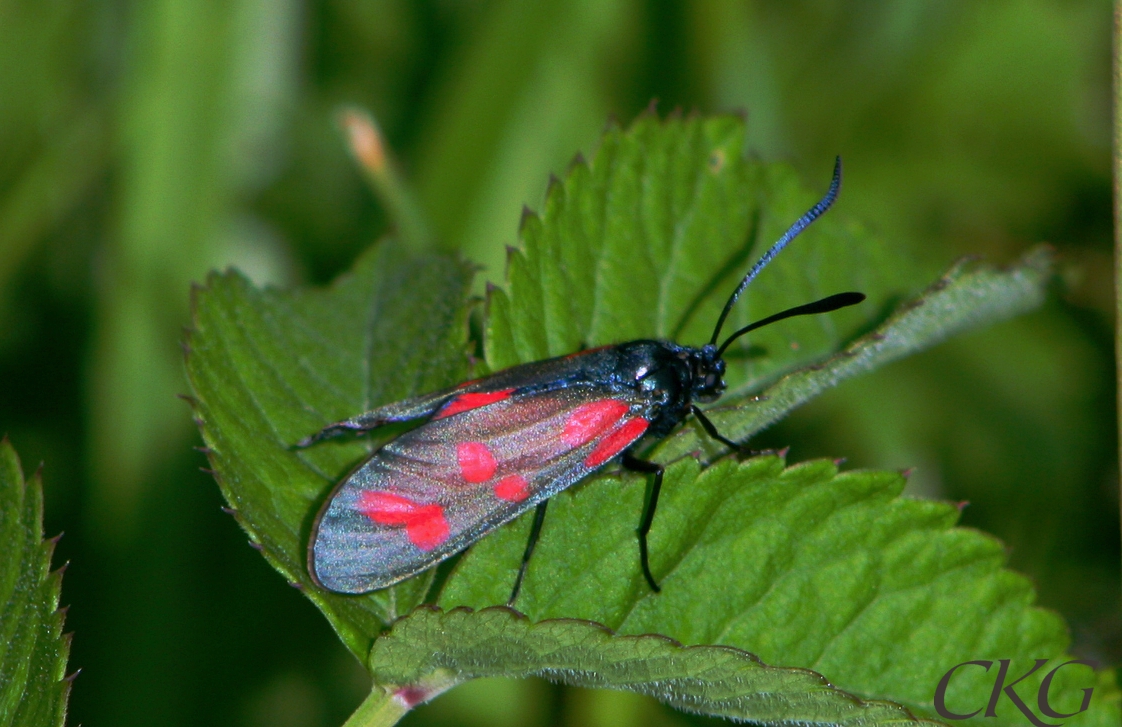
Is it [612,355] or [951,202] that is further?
[951,202]

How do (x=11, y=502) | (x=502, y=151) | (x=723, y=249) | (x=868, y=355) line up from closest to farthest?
1. (x=11, y=502)
2. (x=868, y=355)
3. (x=723, y=249)
4. (x=502, y=151)

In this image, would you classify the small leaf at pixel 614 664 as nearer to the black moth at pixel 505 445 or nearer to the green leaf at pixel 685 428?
the green leaf at pixel 685 428

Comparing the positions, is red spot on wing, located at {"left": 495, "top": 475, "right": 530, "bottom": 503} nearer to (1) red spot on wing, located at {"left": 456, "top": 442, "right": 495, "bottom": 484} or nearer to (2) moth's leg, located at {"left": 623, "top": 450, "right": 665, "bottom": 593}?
(1) red spot on wing, located at {"left": 456, "top": 442, "right": 495, "bottom": 484}

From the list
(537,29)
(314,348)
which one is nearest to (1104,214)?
(537,29)

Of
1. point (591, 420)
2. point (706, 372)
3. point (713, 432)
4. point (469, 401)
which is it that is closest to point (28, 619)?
point (469, 401)

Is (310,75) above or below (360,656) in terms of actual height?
above

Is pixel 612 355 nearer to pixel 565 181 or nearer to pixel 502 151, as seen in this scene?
pixel 565 181

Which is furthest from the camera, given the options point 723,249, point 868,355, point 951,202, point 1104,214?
point 951,202

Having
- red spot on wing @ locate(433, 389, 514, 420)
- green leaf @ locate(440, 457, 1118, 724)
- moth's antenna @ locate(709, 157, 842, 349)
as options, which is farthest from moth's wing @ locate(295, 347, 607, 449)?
green leaf @ locate(440, 457, 1118, 724)
